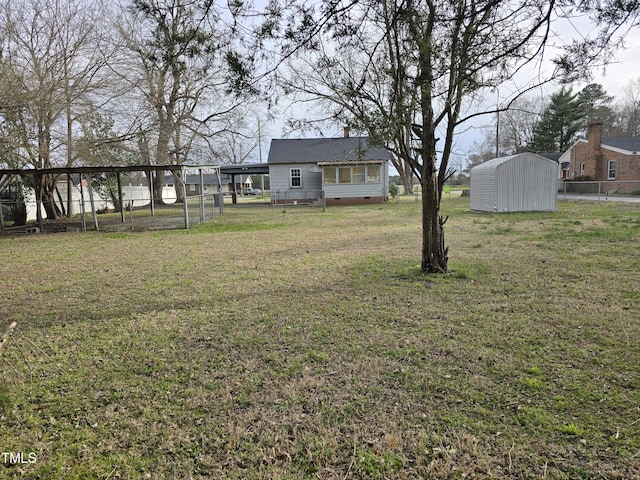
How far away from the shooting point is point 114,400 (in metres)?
2.84

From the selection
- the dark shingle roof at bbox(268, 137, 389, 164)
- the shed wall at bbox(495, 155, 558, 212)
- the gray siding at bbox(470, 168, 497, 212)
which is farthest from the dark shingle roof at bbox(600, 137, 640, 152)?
the gray siding at bbox(470, 168, 497, 212)

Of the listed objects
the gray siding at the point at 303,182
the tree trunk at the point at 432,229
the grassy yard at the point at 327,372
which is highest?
the gray siding at the point at 303,182

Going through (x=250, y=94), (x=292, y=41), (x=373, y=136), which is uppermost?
(x=292, y=41)

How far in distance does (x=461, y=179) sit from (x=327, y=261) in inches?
2033

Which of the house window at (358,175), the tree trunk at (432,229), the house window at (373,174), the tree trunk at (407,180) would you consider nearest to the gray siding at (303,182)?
the house window at (358,175)

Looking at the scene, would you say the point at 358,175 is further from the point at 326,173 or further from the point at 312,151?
the point at 312,151

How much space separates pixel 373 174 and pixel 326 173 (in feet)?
9.34

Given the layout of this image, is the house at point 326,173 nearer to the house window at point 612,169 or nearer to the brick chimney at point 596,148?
the brick chimney at point 596,148

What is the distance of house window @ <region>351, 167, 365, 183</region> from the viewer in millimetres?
24188

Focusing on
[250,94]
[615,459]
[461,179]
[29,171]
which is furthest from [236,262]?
[461,179]

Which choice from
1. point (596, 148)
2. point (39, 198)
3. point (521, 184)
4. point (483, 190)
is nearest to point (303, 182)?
point (483, 190)

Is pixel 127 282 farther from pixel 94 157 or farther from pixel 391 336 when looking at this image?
pixel 94 157

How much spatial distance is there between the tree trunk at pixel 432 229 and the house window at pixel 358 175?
18.3 meters

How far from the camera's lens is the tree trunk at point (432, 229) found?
5.95 metres
